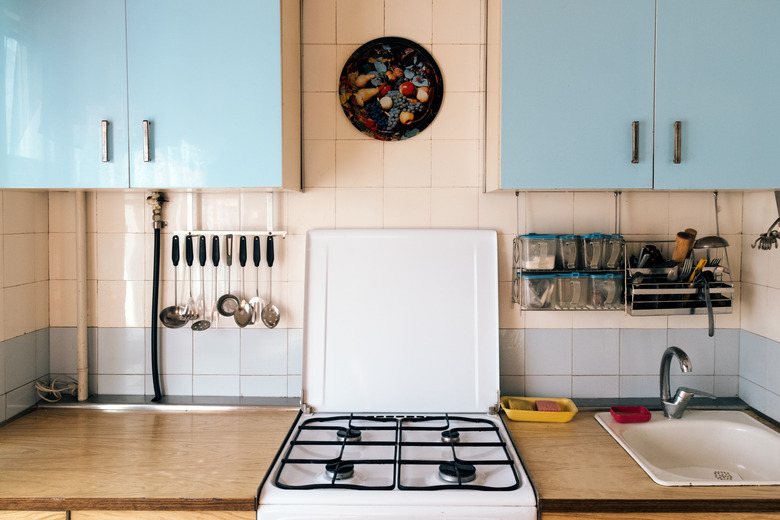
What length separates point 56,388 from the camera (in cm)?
202

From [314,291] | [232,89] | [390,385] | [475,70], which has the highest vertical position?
[475,70]

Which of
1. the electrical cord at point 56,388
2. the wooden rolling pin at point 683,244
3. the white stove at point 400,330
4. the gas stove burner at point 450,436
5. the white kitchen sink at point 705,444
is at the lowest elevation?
the white kitchen sink at point 705,444

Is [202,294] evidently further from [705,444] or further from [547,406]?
[705,444]

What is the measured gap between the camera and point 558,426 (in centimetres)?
179

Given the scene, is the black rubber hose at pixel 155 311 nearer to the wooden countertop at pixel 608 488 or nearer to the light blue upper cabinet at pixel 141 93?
Answer: the light blue upper cabinet at pixel 141 93

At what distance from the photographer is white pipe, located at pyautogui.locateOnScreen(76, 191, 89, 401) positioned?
1.97 meters

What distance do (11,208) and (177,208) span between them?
1.72 ft

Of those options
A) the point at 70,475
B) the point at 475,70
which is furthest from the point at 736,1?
the point at 70,475

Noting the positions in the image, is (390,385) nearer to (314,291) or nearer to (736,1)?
(314,291)

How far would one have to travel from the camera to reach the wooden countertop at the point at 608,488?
52.6 inches

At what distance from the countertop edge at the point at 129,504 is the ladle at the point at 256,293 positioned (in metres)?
0.74

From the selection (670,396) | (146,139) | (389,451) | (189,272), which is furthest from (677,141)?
(189,272)

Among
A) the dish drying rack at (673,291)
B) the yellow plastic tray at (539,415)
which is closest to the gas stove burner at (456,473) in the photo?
the yellow plastic tray at (539,415)

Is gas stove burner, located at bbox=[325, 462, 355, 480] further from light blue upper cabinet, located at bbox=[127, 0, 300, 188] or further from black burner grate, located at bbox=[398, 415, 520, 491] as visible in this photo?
light blue upper cabinet, located at bbox=[127, 0, 300, 188]
